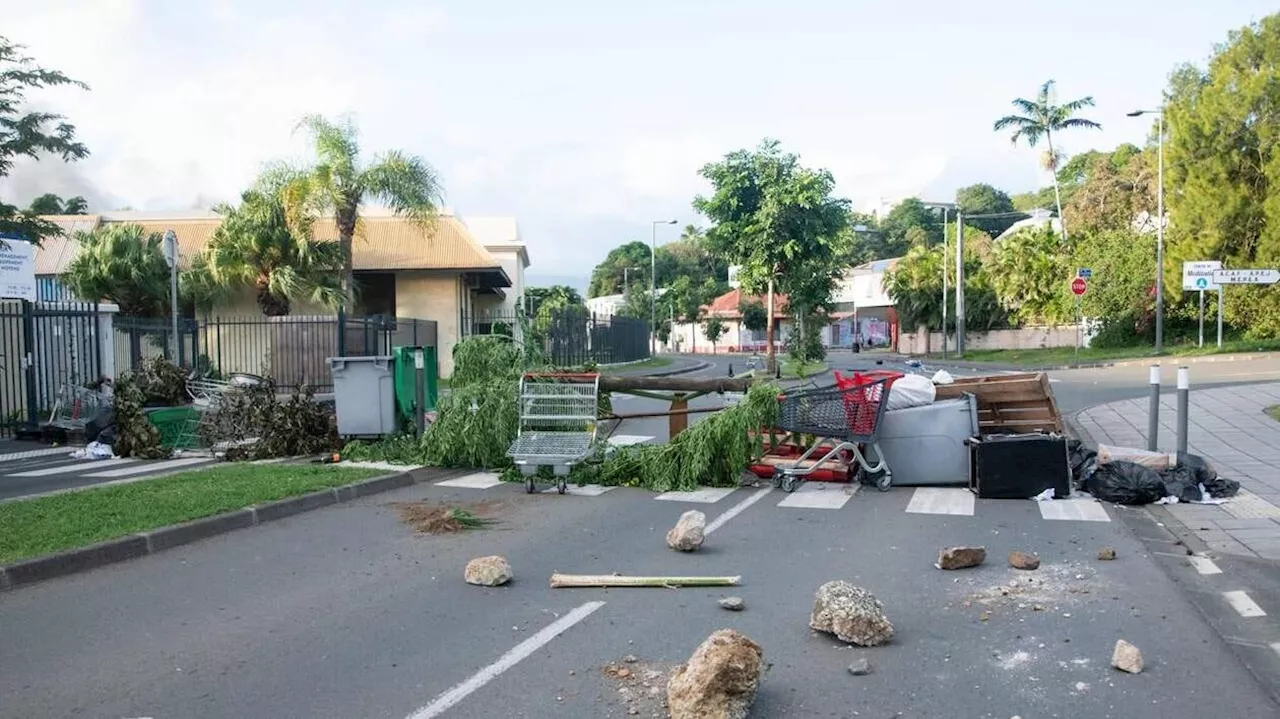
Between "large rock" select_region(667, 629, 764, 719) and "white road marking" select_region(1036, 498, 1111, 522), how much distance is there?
220 inches

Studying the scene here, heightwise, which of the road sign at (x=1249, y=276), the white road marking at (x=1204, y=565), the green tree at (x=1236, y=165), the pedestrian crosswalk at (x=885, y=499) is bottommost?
the white road marking at (x=1204, y=565)

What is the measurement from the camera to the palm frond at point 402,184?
26.1 meters

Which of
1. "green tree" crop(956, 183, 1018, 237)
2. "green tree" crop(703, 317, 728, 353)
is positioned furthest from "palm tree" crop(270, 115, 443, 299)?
"green tree" crop(956, 183, 1018, 237)

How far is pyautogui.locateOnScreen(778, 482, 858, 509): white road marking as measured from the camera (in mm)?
9523

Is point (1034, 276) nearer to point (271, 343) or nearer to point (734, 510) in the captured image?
point (271, 343)

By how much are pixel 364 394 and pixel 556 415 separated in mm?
2974

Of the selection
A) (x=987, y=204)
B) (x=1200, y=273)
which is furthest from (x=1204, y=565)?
(x=987, y=204)

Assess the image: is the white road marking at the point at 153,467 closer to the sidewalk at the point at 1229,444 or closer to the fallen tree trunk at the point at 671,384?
the fallen tree trunk at the point at 671,384

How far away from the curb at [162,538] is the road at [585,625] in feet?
A: 0.50

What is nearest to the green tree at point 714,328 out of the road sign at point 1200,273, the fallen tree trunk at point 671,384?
the road sign at point 1200,273

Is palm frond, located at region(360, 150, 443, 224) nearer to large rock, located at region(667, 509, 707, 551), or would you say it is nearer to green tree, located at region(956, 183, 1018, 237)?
large rock, located at region(667, 509, 707, 551)

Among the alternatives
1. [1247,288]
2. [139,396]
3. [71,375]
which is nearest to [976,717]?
[139,396]

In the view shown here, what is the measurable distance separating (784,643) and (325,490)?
6.06 m

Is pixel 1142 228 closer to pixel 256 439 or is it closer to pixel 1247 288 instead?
pixel 1247 288
